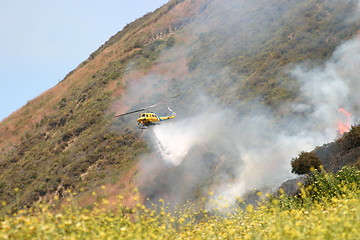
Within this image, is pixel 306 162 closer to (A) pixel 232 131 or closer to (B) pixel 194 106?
(A) pixel 232 131

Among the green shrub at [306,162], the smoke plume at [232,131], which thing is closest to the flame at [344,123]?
the smoke plume at [232,131]

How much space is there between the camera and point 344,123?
39.8 meters

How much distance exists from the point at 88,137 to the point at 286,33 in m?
27.4

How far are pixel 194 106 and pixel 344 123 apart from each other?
18.1m

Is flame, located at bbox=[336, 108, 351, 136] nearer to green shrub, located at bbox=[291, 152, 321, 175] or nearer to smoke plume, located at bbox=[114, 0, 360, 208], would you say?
smoke plume, located at bbox=[114, 0, 360, 208]

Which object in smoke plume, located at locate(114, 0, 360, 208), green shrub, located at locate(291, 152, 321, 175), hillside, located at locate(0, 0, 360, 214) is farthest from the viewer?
hillside, located at locate(0, 0, 360, 214)

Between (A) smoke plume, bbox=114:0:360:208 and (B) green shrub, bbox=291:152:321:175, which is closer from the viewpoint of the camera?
(B) green shrub, bbox=291:152:321:175

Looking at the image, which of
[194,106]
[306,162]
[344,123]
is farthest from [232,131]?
[306,162]

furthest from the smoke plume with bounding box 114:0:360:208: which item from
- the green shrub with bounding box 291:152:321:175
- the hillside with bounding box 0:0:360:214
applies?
the green shrub with bounding box 291:152:321:175

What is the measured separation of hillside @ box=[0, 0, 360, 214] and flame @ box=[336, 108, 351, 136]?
79cm

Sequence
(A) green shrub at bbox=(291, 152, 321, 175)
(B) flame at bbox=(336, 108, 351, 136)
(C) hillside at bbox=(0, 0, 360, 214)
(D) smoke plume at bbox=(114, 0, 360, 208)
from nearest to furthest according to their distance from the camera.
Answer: (A) green shrub at bbox=(291, 152, 321, 175) < (D) smoke plume at bbox=(114, 0, 360, 208) < (B) flame at bbox=(336, 108, 351, 136) < (C) hillside at bbox=(0, 0, 360, 214)

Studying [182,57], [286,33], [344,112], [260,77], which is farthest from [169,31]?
[344,112]

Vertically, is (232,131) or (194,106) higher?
(194,106)

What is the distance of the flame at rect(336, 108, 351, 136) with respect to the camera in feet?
125
